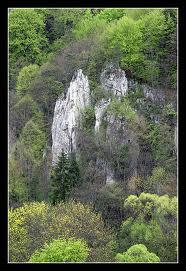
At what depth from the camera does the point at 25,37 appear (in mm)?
43312

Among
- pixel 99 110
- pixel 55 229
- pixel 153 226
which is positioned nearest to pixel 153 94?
pixel 99 110

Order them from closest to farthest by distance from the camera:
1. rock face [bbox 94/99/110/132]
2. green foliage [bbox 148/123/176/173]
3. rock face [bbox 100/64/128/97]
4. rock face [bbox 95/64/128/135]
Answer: green foliage [bbox 148/123/176/173]
rock face [bbox 94/99/110/132]
rock face [bbox 95/64/128/135]
rock face [bbox 100/64/128/97]

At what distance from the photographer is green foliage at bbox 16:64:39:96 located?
4034cm

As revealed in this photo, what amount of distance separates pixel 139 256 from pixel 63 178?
27.4ft

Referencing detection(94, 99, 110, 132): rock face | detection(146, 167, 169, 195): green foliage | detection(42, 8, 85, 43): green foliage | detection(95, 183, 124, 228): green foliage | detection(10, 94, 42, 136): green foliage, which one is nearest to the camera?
detection(95, 183, 124, 228): green foliage

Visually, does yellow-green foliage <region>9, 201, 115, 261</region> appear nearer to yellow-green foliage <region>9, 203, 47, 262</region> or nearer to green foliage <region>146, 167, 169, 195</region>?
yellow-green foliage <region>9, 203, 47, 262</region>

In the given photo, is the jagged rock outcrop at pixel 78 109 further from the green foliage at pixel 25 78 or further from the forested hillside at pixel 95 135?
the green foliage at pixel 25 78

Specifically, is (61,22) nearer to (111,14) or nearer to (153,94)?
(111,14)

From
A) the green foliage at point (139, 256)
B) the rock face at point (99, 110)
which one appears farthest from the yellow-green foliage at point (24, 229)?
the rock face at point (99, 110)

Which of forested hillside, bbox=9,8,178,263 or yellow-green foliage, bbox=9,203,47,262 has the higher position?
forested hillside, bbox=9,8,178,263

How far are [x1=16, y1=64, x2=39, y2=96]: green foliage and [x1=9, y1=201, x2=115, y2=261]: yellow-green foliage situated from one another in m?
9.60

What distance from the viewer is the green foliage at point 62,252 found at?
2772 centimetres

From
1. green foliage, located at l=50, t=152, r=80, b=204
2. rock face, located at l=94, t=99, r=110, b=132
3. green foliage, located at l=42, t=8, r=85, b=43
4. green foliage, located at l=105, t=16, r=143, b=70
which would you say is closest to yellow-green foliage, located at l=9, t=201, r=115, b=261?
green foliage, located at l=50, t=152, r=80, b=204

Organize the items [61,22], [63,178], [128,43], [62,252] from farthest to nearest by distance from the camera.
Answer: [61,22] → [128,43] → [63,178] → [62,252]
